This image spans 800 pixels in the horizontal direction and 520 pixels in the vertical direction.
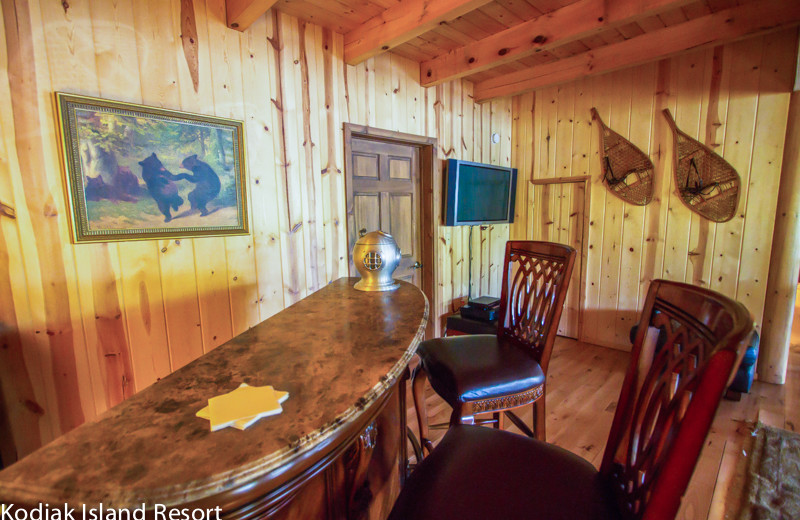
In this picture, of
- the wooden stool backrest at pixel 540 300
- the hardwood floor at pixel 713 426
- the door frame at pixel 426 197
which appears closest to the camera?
the wooden stool backrest at pixel 540 300

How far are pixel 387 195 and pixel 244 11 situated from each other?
5.10 feet

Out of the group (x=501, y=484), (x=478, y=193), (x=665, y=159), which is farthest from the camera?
(x=478, y=193)

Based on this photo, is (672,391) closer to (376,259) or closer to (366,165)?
(376,259)

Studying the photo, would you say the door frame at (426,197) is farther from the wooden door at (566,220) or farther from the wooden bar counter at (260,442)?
the wooden bar counter at (260,442)

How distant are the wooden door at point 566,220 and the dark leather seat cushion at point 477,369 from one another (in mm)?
2604

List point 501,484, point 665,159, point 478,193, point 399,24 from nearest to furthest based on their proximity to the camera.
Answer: point 501,484, point 399,24, point 665,159, point 478,193

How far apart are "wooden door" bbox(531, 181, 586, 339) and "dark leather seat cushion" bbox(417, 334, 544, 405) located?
2.60 m

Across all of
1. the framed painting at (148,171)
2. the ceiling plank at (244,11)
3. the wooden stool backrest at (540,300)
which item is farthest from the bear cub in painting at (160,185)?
the wooden stool backrest at (540,300)

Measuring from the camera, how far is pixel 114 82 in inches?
64.8

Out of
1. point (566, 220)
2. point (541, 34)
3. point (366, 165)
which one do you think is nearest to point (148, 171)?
point (366, 165)

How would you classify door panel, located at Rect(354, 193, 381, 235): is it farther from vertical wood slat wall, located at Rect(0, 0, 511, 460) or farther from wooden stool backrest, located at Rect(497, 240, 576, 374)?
wooden stool backrest, located at Rect(497, 240, 576, 374)

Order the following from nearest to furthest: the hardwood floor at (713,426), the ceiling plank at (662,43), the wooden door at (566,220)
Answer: the hardwood floor at (713,426) < the ceiling plank at (662,43) < the wooden door at (566,220)

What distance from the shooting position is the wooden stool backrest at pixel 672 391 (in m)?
0.51

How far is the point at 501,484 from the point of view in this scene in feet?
2.73
